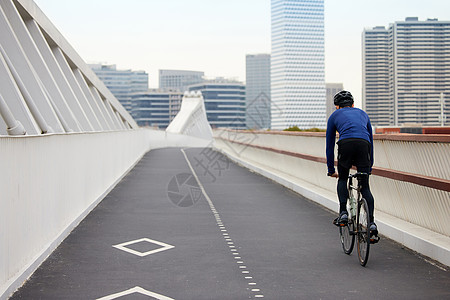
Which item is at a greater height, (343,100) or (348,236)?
(343,100)

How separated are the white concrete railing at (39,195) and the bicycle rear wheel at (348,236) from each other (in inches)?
159

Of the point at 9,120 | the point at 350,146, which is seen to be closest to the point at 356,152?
the point at 350,146

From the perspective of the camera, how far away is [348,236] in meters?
9.56

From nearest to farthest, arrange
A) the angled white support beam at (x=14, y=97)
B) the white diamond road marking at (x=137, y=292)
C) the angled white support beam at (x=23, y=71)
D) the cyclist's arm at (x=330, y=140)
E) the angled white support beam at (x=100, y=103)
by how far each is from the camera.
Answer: the white diamond road marking at (x=137, y=292)
the cyclist's arm at (x=330, y=140)
the angled white support beam at (x=14, y=97)
the angled white support beam at (x=23, y=71)
the angled white support beam at (x=100, y=103)

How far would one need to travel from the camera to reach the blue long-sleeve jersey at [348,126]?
29.6 ft

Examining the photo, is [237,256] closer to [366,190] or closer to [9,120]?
[366,190]

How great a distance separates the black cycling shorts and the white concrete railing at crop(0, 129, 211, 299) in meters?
3.95

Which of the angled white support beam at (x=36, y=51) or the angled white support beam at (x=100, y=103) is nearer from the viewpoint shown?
the angled white support beam at (x=36, y=51)

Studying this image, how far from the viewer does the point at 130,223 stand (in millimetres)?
13062

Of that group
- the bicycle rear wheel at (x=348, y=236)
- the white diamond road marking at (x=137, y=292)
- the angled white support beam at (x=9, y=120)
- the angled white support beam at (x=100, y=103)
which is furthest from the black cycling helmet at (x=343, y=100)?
the angled white support beam at (x=100, y=103)

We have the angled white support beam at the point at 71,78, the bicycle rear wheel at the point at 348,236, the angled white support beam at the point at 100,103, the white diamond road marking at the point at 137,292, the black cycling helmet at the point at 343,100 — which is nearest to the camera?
the white diamond road marking at the point at 137,292

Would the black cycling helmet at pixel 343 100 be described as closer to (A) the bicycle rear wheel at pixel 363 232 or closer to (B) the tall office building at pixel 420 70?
(A) the bicycle rear wheel at pixel 363 232

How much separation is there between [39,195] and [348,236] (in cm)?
417

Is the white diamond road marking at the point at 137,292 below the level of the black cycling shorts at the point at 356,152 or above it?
below
